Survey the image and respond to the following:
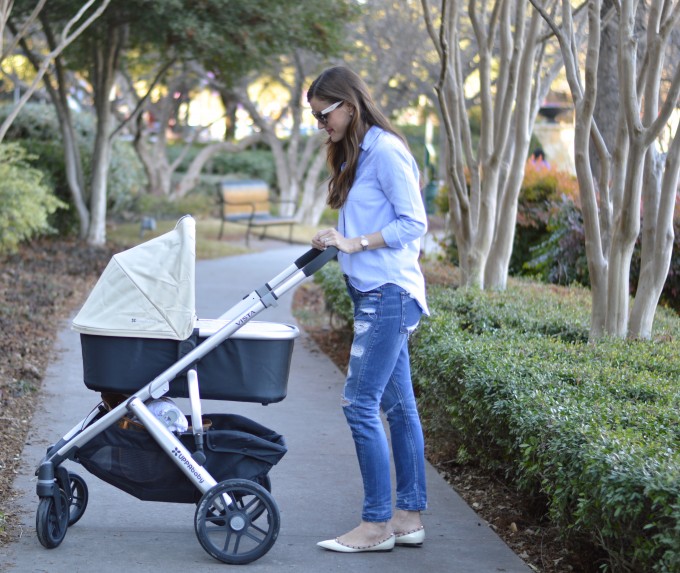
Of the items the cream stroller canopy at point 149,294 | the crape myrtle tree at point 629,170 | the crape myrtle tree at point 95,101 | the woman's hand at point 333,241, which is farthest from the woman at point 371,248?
the crape myrtle tree at point 95,101

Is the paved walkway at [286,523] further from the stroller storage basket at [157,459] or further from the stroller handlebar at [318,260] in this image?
the stroller handlebar at [318,260]

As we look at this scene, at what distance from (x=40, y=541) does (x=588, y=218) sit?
3.89 metres

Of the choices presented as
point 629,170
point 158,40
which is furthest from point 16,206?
point 629,170

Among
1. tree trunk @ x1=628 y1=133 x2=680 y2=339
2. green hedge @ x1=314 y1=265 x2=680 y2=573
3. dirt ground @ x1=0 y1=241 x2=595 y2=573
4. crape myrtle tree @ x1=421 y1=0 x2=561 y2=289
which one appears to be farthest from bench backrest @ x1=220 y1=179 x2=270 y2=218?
tree trunk @ x1=628 y1=133 x2=680 y2=339

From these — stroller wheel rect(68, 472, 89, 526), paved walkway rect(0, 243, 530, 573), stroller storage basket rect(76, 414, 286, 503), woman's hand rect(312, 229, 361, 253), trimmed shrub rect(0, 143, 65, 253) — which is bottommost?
paved walkway rect(0, 243, 530, 573)

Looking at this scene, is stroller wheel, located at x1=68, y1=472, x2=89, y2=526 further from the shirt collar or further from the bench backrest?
the bench backrest

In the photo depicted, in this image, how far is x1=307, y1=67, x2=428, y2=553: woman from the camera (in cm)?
408

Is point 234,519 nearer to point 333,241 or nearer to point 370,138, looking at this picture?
point 333,241

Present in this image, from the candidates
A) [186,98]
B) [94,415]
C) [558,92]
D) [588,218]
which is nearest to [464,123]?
[588,218]

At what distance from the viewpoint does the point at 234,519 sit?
403 centimetres

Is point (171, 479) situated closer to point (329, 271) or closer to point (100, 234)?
point (329, 271)

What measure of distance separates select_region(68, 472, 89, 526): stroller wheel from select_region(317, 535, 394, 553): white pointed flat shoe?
40.7 inches

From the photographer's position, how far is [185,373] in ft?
13.4

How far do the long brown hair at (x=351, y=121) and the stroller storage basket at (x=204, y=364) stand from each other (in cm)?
68
